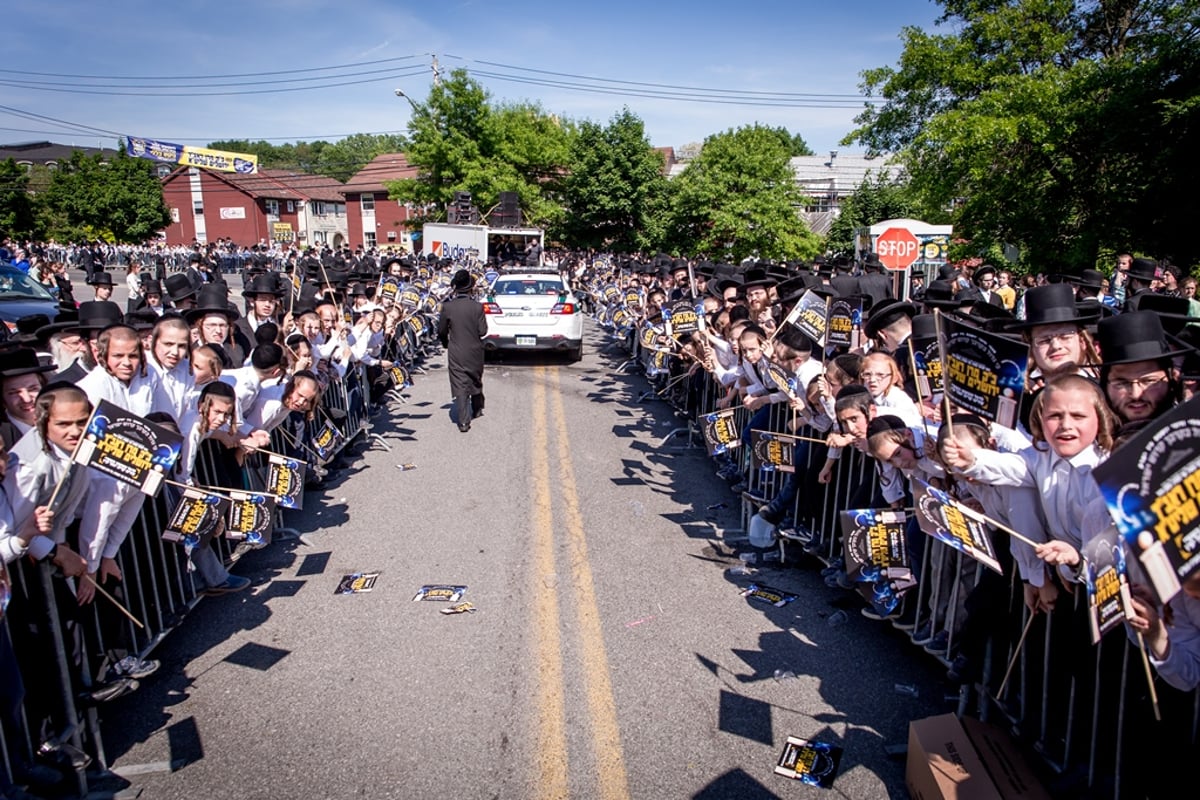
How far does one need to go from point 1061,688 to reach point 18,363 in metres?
5.27

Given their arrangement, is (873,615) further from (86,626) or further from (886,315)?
(86,626)

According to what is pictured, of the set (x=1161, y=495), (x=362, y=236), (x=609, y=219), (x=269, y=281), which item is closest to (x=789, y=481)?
(x=1161, y=495)

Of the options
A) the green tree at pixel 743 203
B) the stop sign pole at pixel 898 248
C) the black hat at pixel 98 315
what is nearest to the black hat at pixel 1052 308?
the black hat at pixel 98 315

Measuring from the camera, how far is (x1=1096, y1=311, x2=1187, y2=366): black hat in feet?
12.2

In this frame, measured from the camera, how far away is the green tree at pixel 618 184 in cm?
3791

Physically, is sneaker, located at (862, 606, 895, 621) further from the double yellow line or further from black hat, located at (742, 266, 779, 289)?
black hat, located at (742, 266, 779, 289)

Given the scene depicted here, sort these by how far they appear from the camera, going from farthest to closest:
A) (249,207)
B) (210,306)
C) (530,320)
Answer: (249,207) < (530,320) < (210,306)

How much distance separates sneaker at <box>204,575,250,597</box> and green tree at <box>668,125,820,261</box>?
19.2m

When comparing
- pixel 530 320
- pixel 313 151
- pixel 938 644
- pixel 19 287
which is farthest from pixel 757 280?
pixel 313 151

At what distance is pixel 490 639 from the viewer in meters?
4.93

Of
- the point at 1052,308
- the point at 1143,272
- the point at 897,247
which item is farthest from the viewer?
the point at 897,247

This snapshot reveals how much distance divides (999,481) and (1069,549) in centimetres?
41

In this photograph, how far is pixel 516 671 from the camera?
4.57 m

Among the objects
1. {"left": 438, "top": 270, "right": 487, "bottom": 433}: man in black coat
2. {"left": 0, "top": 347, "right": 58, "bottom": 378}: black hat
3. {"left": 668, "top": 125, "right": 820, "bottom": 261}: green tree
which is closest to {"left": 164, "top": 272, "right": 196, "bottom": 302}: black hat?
{"left": 438, "top": 270, "right": 487, "bottom": 433}: man in black coat
